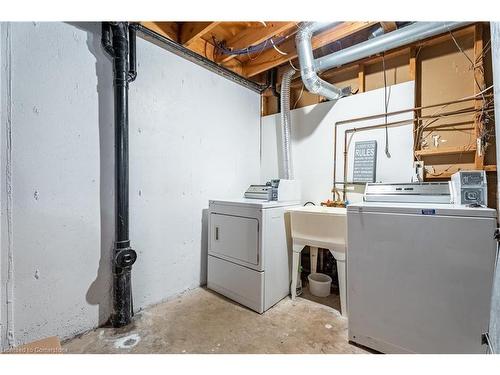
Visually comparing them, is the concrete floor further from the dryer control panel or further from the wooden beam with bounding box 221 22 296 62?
the wooden beam with bounding box 221 22 296 62

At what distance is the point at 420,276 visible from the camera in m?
1.34

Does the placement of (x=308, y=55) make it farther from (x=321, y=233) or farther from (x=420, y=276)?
(x=420, y=276)

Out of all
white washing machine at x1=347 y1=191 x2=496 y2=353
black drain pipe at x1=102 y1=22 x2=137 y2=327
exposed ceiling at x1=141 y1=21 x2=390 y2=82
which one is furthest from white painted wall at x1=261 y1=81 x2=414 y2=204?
black drain pipe at x1=102 y1=22 x2=137 y2=327

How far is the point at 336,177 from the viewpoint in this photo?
2.53 m

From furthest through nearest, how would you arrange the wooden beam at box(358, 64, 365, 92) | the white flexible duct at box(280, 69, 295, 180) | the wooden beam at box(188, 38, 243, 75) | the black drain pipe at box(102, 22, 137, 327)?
the white flexible duct at box(280, 69, 295, 180)
the wooden beam at box(188, 38, 243, 75)
the wooden beam at box(358, 64, 365, 92)
the black drain pipe at box(102, 22, 137, 327)

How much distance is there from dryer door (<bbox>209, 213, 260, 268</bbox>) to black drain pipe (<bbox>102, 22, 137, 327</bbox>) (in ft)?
2.53

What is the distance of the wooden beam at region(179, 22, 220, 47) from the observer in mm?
2023

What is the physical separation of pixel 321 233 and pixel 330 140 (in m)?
1.13

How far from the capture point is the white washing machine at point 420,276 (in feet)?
3.93

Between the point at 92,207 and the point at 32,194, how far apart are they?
1.11 ft

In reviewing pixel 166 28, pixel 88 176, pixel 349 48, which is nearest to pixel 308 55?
pixel 349 48

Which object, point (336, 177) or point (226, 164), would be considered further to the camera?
point (226, 164)
